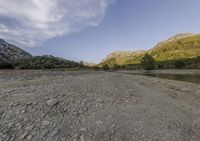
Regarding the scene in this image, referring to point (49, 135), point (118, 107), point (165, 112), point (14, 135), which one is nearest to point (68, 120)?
point (49, 135)

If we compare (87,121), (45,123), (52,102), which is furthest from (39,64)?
(87,121)

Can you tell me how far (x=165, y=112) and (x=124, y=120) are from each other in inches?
130

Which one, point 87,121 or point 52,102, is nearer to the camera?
point 87,121

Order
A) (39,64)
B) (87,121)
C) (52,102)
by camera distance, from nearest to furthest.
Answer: (87,121) < (52,102) < (39,64)

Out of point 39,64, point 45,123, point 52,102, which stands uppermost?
point 39,64

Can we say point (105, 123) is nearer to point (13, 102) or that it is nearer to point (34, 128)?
point (34, 128)

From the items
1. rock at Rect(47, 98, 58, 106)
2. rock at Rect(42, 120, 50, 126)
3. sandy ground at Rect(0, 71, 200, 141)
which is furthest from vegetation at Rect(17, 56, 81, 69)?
rock at Rect(42, 120, 50, 126)

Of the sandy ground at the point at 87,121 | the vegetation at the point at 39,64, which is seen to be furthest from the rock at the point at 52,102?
the vegetation at the point at 39,64

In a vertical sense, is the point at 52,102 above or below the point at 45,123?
above

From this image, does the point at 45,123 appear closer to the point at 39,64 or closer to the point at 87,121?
the point at 87,121

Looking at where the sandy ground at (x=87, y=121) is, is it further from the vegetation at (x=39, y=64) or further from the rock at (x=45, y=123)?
the vegetation at (x=39, y=64)

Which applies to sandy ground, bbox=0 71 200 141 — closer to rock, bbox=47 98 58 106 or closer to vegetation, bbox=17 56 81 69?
rock, bbox=47 98 58 106

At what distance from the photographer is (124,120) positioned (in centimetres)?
833

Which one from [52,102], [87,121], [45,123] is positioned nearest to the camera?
[45,123]
